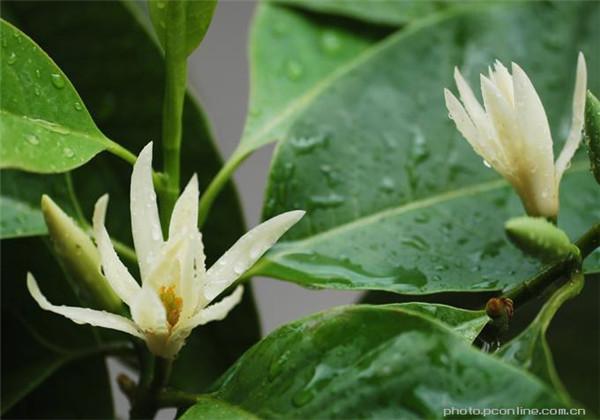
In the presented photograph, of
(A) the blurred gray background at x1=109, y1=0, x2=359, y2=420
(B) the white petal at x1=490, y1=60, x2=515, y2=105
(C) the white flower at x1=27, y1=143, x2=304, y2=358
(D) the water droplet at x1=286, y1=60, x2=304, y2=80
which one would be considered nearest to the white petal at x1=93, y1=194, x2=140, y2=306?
(C) the white flower at x1=27, y1=143, x2=304, y2=358

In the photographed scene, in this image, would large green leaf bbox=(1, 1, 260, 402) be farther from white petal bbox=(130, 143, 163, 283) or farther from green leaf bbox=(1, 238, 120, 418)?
white petal bbox=(130, 143, 163, 283)

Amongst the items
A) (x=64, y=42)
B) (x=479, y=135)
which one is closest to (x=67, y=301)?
(x=64, y=42)

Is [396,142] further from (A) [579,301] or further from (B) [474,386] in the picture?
(B) [474,386]

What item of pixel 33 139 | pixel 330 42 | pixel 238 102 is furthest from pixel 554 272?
pixel 238 102

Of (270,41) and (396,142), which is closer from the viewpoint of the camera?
(396,142)

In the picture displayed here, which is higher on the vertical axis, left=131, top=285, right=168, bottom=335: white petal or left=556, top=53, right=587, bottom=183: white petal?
left=556, top=53, right=587, bottom=183: white petal

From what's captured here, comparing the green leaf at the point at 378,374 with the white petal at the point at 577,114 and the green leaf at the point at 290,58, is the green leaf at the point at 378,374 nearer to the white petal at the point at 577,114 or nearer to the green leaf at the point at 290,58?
the white petal at the point at 577,114
